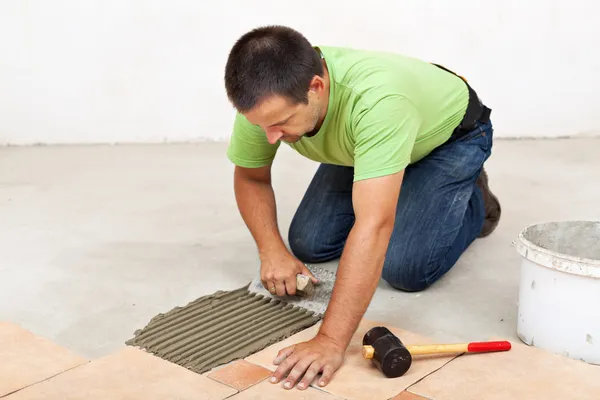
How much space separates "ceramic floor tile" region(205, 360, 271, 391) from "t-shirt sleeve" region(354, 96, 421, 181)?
21.6 inches

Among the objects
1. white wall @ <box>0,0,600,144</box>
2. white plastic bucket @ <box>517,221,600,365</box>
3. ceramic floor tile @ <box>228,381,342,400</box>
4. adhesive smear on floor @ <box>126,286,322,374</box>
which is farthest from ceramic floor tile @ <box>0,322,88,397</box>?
white wall @ <box>0,0,600,144</box>

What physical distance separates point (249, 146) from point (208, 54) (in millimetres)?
2618

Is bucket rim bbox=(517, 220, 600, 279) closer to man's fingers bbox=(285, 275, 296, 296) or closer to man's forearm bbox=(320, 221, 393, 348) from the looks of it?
man's forearm bbox=(320, 221, 393, 348)

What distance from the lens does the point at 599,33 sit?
14.9 ft

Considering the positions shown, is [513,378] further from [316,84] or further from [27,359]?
[27,359]

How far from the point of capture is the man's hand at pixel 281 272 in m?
2.34

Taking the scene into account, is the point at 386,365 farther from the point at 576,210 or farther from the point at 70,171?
the point at 70,171

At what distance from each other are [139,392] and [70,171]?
8.69ft

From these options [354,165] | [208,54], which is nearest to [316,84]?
[354,165]

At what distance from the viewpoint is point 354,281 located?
1.83 metres

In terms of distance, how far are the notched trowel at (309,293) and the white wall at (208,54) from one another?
8.52 ft

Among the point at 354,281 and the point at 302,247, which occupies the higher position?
the point at 354,281

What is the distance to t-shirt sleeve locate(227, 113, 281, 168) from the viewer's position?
229 centimetres

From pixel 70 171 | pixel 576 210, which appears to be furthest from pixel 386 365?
pixel 70 171
